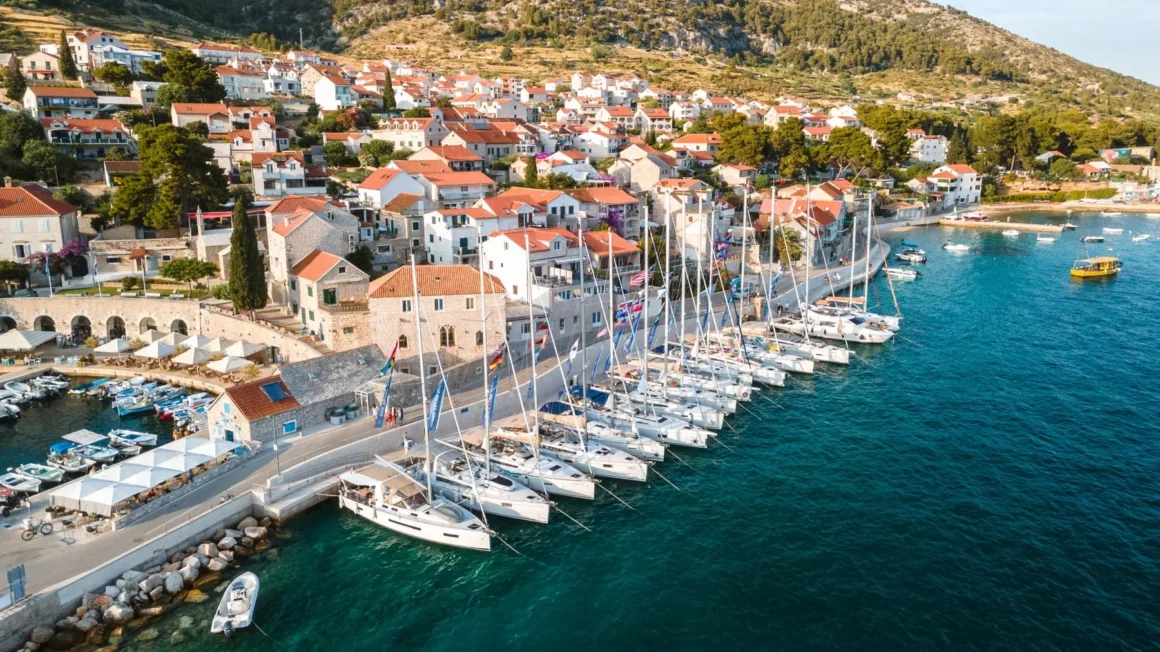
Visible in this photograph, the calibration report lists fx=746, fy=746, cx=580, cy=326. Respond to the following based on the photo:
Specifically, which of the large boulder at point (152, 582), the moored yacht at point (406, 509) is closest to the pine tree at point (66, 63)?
the moored yacht at point (406, 509)

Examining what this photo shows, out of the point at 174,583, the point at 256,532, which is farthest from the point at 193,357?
the point at 174,583

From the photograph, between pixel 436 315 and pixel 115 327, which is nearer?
pixel 436 315

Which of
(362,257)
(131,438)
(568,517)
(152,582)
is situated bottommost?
(568,517)

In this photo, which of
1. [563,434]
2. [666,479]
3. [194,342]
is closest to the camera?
[666,479]

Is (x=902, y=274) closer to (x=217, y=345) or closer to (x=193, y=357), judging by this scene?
(x=217, y=345)

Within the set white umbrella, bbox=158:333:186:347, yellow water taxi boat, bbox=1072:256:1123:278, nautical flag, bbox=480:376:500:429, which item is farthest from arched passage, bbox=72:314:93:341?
yellow water taxi boat, bbox=1072:256:1123:278

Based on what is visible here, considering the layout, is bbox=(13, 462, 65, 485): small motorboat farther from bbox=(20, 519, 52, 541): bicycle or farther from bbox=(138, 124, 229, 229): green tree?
bbox=(138, 124, 229, 229): green tree

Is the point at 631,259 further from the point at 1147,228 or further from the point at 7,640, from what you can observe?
the point at 1147,228
